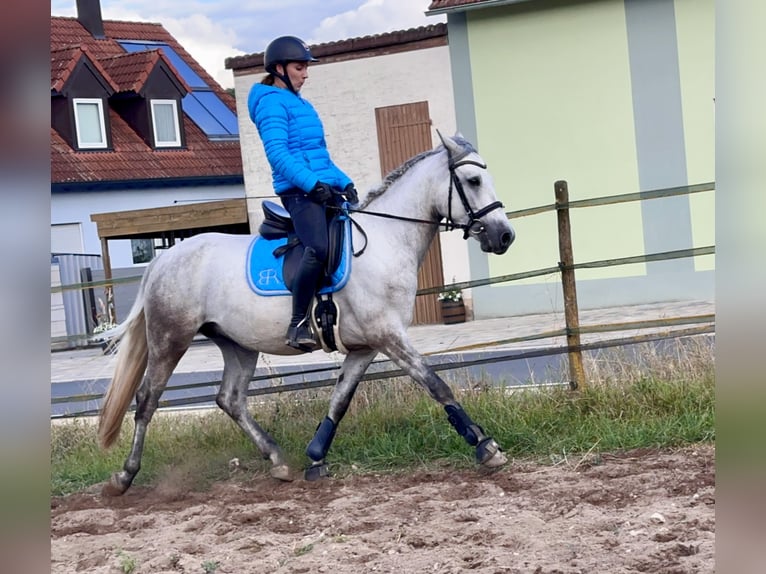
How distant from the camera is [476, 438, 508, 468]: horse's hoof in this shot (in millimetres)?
5254

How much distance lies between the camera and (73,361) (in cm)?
1747

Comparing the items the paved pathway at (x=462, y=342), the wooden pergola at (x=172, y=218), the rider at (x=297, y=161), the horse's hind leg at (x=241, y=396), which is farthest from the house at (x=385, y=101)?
the rider at (x=297, y=161)

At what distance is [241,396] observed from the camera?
6.14 metres

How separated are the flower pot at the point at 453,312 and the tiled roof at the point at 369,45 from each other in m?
4.87

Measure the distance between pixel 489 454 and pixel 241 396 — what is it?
1.81m

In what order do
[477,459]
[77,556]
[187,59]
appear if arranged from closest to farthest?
[77,556] < [477,459] < [187,59]

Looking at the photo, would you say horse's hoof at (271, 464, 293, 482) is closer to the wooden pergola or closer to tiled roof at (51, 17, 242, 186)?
the wooden pergola

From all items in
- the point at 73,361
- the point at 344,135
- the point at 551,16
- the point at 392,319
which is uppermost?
the point at 551,16

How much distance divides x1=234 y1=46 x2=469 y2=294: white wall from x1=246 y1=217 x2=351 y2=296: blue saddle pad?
1134 cm

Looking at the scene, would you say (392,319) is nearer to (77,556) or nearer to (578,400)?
(578,400)

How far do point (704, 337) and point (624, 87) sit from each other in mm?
10206

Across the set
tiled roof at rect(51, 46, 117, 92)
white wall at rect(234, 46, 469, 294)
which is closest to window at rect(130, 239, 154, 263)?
tiled roof at rect(51, 46, 117, 92)

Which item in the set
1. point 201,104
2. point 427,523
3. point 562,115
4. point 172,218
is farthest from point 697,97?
point 201,104
